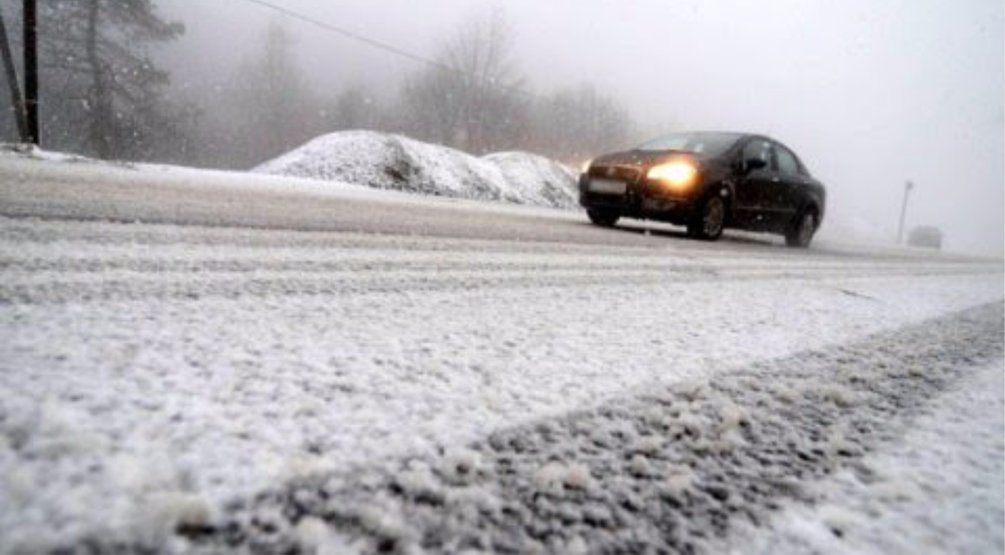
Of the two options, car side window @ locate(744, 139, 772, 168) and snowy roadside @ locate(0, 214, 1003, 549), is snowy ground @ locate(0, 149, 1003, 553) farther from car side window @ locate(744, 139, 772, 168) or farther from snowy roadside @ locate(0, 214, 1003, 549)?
car side window @ locate(744, 139, 772, 168)

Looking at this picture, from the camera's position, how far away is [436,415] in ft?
2.91

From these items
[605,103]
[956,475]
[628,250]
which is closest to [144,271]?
[956,475]

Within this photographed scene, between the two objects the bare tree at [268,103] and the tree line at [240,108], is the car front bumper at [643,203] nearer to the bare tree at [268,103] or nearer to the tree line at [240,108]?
the tree line at [240,108]

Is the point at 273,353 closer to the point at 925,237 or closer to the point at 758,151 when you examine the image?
the point at 758,151

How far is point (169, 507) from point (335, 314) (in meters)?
0.91

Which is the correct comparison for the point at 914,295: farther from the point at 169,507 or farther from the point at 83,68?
the point at 83,68

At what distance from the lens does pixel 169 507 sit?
1.82ft

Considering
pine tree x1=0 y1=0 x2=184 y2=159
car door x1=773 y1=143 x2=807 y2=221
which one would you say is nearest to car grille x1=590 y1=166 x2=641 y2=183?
car door x1=773 y1=143 x2=807 y2=221

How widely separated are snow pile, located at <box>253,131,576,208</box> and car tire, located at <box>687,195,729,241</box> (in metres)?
8.51

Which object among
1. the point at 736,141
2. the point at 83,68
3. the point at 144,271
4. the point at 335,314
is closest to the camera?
the point at 335,314

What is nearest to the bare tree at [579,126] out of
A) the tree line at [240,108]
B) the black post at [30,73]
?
the tree line at [240,108]

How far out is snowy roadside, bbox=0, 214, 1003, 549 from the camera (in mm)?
612

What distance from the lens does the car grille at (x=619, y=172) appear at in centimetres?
710

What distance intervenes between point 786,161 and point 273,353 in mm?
8847
